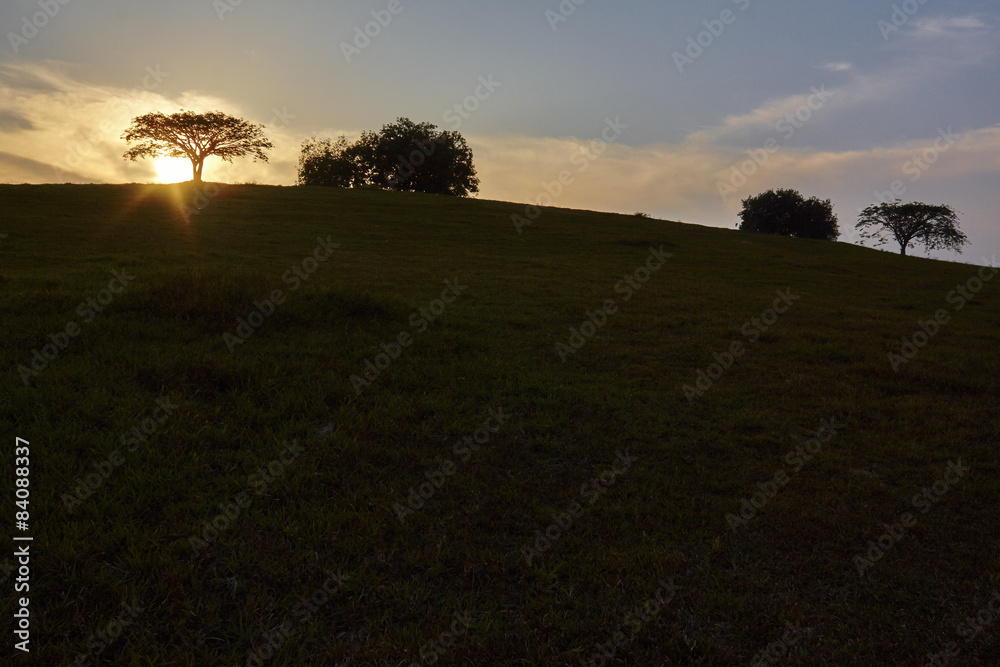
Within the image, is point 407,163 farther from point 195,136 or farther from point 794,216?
point 794,216

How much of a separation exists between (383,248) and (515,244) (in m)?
8.15

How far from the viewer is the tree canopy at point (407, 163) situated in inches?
2534

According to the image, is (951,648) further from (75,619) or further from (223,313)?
(223,313)

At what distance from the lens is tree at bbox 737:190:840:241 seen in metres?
63.2

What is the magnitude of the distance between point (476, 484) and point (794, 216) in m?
67.7

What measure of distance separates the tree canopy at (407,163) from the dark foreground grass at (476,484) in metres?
53.7

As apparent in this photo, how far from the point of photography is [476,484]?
6.48 m

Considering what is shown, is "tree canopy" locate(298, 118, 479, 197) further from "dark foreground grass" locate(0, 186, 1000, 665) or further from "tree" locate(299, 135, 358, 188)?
"dark foreground grass" locate(0, 186, 1000, 665)

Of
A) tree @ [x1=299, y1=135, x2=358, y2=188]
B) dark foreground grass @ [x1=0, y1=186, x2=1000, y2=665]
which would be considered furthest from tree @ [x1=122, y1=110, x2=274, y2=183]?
dark foreground grass @ [x1=0, y1=186, x2=1000, y2=665]

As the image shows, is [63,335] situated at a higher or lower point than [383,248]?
lower

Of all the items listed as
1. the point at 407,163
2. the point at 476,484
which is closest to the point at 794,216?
the point at 407,163

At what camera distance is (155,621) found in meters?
4.39

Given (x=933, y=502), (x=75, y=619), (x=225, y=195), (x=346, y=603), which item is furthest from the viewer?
(x=225, y=195)

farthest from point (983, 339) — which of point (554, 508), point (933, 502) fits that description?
point (554, 508)
